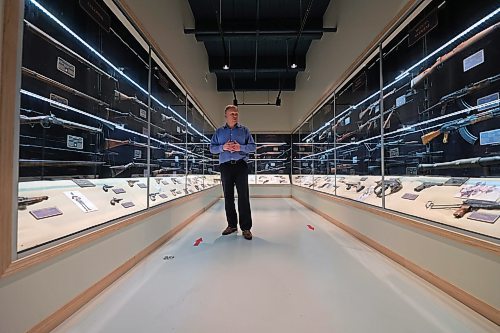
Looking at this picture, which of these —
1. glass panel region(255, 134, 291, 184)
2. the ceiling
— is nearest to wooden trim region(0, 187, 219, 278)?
the ceiling

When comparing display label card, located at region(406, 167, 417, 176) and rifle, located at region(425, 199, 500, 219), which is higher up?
display label card, located at region(406, 167, 417, 176)

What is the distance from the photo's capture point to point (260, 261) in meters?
2.23

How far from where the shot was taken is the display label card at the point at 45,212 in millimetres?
1389

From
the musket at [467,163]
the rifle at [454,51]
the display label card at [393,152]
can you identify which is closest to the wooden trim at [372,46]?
the rifle at [454,51]

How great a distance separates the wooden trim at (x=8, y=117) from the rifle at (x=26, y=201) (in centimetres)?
7

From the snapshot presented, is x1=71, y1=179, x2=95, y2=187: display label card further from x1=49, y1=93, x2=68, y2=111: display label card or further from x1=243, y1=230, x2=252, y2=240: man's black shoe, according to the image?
x1=243, y1=230, x2=252, y2=240: man's black shoe

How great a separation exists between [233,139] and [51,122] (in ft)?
6.06

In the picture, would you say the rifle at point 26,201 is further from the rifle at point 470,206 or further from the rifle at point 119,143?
the rifle at point 470,206

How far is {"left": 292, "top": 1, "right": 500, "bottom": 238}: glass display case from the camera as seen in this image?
1.75 metres

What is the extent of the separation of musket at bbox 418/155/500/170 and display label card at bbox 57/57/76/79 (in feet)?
9.26

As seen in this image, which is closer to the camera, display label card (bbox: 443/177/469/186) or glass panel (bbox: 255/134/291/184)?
display label card (bbox: 443/177/469/186)

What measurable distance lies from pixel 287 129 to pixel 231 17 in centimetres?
427

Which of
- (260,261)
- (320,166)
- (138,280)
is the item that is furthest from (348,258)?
(320,166)

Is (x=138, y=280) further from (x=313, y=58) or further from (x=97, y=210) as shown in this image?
(x=313, y=58)
